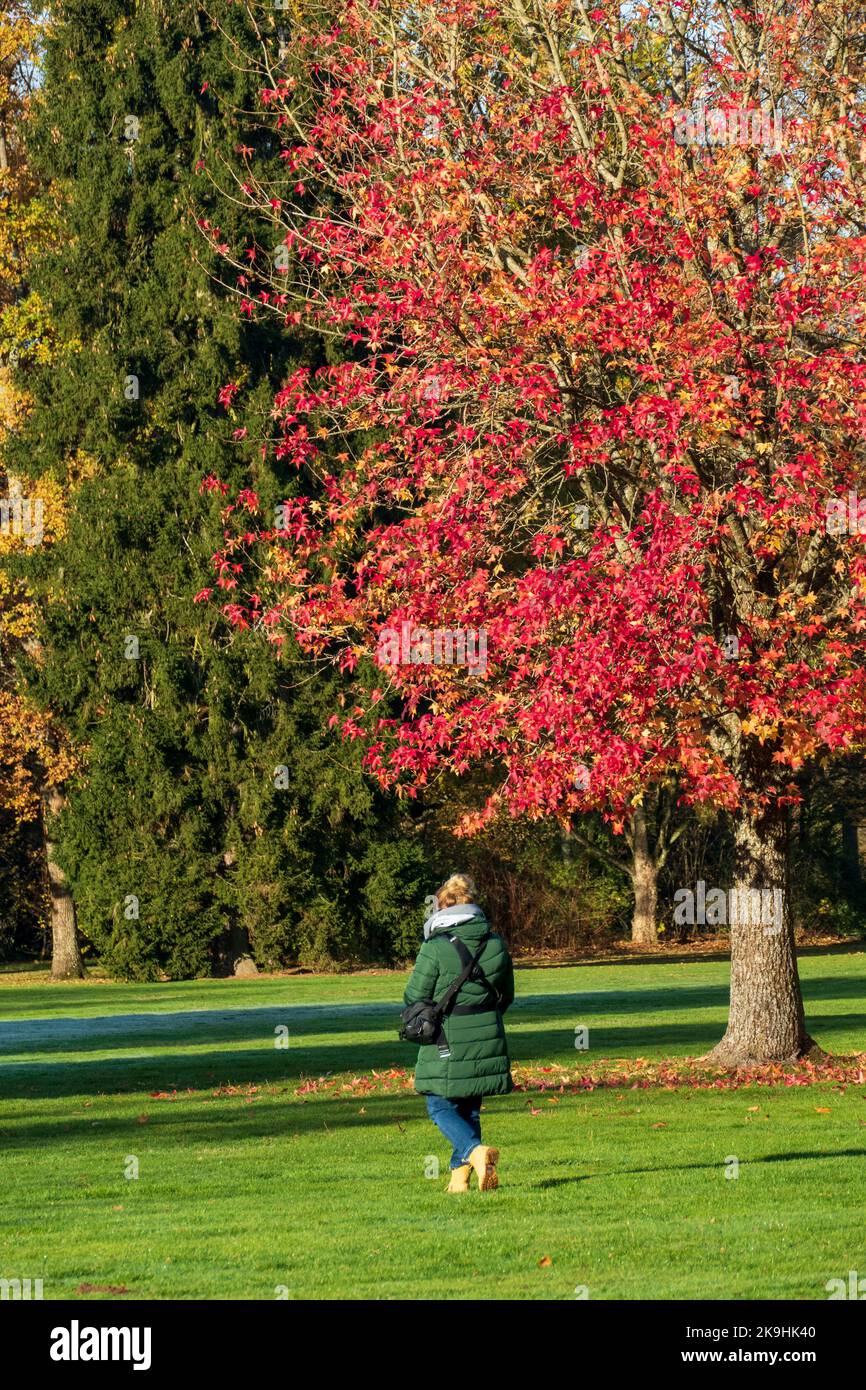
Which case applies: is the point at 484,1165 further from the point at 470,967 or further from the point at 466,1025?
the point at 470,967

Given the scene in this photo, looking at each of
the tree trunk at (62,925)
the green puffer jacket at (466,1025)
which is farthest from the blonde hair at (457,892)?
the tree trunk at (62,925)

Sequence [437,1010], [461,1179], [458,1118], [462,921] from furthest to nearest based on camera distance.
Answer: [461,1179] → [458,1118] → [462,921] → [437,1010]

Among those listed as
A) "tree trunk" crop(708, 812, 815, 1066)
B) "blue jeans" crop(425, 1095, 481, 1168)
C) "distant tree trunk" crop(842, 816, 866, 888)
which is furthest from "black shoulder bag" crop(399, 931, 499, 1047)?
"distant tree trunk" crop(842, 816, 866, 888)

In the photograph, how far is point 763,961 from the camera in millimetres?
17828

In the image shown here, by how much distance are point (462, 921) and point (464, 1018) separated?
55 centimetres

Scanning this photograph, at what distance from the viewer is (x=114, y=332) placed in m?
37.2

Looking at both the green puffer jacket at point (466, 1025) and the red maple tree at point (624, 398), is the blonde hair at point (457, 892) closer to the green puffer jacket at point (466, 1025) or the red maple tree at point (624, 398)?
the green puffer jacket at point (466, 1025)

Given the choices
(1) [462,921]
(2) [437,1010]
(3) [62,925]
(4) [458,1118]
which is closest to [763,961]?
(4) [458,1118]

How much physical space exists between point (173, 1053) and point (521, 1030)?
181 inches

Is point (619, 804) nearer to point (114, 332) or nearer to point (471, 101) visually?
point (471, 101)

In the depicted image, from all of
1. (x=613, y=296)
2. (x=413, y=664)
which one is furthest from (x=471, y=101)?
(x=413, y=664)

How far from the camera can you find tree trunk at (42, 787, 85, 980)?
38.8 metres

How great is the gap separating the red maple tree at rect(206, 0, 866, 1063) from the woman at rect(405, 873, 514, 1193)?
3.77 meters

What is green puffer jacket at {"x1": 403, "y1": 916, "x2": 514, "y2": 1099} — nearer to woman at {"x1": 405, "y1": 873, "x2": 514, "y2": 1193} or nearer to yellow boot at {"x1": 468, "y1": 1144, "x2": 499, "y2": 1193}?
woman at {"x1": 405, "y1": 873, "x2": 514, "y2": 1193}
